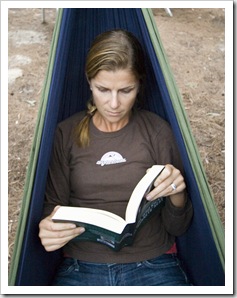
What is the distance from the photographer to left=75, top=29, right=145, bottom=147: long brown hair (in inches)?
59.4

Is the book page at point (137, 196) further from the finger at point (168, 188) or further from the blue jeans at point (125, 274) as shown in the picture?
the blue jeans at point (125, 274)

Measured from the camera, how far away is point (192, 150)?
57.5 inches

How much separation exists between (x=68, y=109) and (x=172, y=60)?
1.99 m

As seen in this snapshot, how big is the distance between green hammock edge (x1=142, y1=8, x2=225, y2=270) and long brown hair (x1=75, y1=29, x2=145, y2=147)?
0.09m

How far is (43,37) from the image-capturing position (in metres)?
4.00

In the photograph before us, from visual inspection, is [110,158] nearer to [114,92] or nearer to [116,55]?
[114,92]

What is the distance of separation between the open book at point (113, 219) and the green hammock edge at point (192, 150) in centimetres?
11

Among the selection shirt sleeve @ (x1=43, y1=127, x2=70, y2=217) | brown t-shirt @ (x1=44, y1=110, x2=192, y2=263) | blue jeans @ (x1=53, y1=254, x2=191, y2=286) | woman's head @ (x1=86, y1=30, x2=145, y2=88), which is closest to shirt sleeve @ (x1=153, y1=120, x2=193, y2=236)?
brown t-shirt @ (x1=44, y1=110, x2=192, y2=263)

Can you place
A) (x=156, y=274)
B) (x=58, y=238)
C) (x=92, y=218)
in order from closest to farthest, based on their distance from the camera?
(x=92, y=218) → (x=58, y=238) → (x=156, y=274)

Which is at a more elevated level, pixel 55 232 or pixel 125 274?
pixel 55 232

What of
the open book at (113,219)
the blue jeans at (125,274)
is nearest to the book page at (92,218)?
→ the open book at (113,219)

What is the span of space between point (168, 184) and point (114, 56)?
44cm

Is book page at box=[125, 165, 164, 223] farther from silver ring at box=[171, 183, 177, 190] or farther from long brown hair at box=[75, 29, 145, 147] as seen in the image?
long brown hair at box=[75, 29, 145, 147]

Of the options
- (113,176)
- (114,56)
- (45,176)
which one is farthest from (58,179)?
(114,56)
